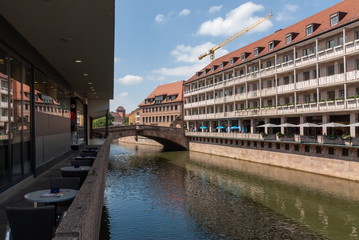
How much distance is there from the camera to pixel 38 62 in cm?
1349

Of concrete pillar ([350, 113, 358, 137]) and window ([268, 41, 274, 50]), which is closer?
concrete pillar ([350, 113, 358, 137])

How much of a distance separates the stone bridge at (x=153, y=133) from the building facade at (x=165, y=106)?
594 inches

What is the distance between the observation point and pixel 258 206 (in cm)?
1894

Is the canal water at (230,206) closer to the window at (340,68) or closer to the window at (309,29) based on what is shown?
the window at (340,68)

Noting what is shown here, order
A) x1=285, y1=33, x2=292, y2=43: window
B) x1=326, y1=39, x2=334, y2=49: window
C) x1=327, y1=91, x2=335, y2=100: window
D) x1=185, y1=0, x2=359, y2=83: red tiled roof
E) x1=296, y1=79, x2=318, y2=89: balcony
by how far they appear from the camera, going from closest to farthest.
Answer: x1=185, y1=0, x2=359, y2=83: red tiled roof → x1=326, y1=39, x2=334, y2=49: window → x1=327, y1=91, x2=335, y2=100: window → x1=296, y1=79, x2=318, y2=89: balcony → x1=285, y1=33, x2=292, y2=43: window

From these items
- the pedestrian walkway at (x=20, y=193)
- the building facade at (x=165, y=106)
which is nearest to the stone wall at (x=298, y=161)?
the pedestrian walkway at (x=20, y=193)

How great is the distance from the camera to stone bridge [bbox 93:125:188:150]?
54.3 meters

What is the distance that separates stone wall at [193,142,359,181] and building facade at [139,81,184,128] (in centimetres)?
2774

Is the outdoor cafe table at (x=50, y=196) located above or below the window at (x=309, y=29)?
below

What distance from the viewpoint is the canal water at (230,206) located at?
14633mm

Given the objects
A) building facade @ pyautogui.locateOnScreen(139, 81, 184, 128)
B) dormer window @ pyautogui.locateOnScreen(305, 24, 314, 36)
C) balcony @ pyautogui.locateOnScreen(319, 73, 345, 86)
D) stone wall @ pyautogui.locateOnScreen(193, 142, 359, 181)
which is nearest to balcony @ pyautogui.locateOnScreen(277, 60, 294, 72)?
dormer window @ pyautogui.locateOnScreen(305, 24, 314, 36)

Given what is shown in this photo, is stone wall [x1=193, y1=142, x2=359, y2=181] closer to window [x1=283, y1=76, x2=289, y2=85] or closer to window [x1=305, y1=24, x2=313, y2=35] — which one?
window [x1=283, y1=76, x2=289, y2=85]

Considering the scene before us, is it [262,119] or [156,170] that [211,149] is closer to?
[262,119]

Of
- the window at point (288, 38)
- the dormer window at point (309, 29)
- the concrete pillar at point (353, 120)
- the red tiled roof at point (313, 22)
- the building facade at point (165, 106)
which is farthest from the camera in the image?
the building facade at point (165, 106)
